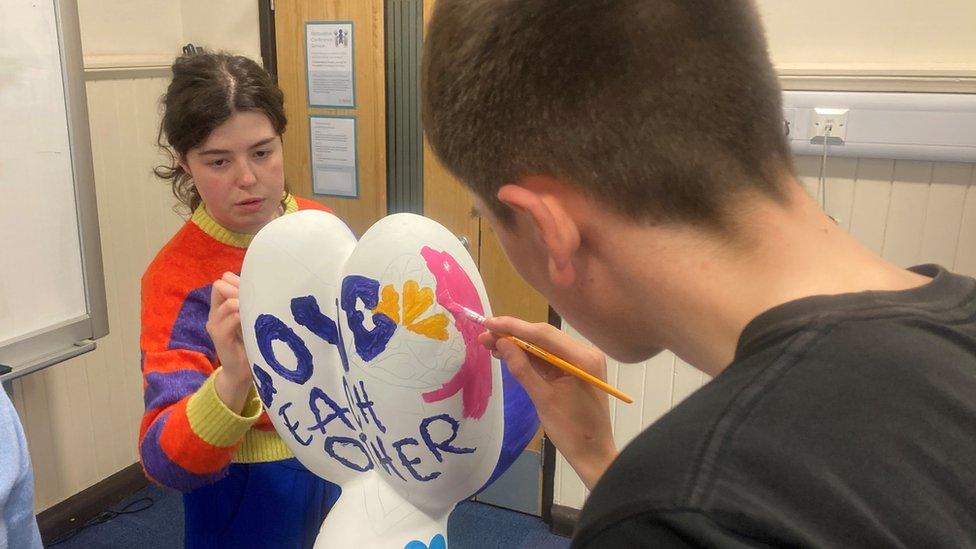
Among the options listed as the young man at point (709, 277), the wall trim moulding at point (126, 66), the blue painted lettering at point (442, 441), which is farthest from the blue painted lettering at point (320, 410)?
the wall trim moulding at point (126, 66)

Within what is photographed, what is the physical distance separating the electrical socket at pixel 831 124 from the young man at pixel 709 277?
4.06 feet

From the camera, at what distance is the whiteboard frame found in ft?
5.90

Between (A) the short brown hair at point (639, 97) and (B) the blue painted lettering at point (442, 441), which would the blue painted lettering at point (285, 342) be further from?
(A) the short brown hair at point (639, 97)

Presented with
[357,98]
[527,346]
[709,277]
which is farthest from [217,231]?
[357,98]

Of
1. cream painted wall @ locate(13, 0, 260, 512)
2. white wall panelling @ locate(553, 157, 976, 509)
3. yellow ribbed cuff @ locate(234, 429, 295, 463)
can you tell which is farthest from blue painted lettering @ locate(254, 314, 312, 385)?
cream painted wall @ locate(13, 0, 260, 512)

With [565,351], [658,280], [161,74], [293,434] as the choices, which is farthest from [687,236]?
[161,74]

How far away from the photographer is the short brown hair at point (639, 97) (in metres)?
0.55

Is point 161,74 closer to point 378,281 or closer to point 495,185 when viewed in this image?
point 378,281

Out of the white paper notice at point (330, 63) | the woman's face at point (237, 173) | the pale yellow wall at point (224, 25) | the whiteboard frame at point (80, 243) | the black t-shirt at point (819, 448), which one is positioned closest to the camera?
the black t-shirt at point (819, 448)

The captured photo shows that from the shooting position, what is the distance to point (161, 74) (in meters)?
2.44

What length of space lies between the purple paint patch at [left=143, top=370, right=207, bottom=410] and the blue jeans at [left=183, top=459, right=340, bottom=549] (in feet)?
0.45

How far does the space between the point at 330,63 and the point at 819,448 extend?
85.1 inches

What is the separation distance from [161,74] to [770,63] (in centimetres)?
228

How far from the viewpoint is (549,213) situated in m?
0.59
